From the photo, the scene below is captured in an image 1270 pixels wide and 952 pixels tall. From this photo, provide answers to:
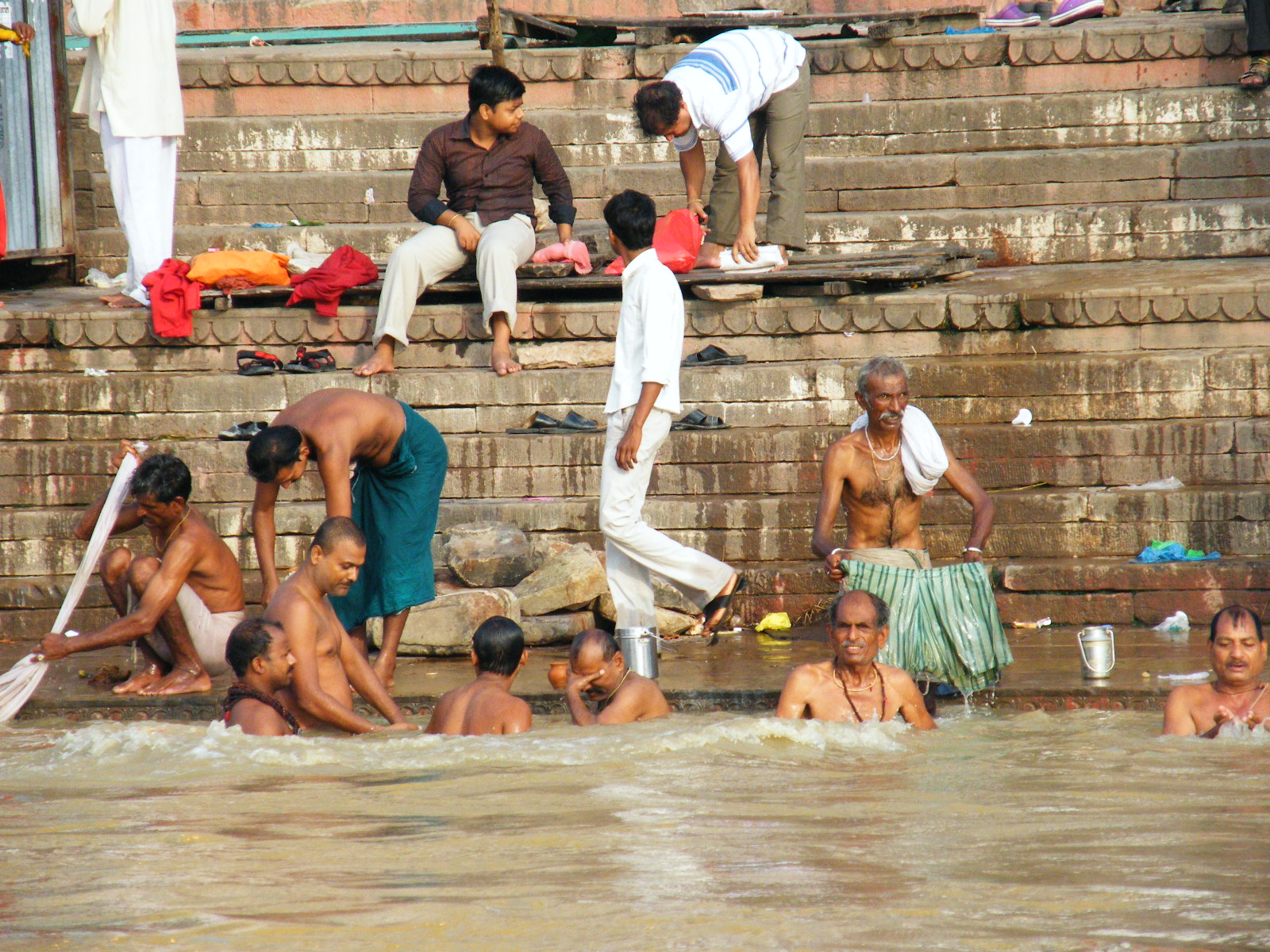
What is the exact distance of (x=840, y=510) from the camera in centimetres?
789

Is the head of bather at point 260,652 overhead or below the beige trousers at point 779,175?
below

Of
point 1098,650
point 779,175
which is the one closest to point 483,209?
point 779,175

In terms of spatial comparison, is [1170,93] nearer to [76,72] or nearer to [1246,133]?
[1246,133]

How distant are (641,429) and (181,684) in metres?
2.21

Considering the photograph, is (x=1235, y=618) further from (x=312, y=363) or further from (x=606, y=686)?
(x=312, y=363)

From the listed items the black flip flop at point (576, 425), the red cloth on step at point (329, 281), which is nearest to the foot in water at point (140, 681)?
the black flip flop at point (576, 425)

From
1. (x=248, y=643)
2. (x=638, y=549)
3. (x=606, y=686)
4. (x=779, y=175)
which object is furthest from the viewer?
(x=779, y=175)

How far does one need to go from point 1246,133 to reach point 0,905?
9131 millimetres

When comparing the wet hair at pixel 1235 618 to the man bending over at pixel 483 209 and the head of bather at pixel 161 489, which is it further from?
the man bending over at pixel 483 209

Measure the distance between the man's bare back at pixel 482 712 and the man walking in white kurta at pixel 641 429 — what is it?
2.58 ft

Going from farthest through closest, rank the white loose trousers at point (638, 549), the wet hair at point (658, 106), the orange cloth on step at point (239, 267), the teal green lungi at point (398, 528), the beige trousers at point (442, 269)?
the orange cloth on step at point (239, 267)
the beige trousers at point (442, 269)
the wet hair at point (658, 106)
the teal green lungi at point (398, 528)
the white loose trousers at point (638, 549)

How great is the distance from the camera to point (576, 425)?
27.1ft

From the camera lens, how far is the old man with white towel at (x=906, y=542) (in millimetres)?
6070

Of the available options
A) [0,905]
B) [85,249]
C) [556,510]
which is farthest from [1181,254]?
[0,905]
